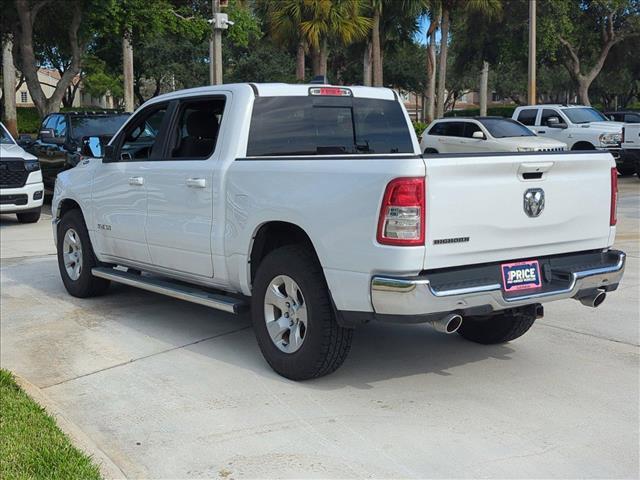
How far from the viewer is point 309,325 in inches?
200

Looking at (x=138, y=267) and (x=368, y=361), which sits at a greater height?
(x=138, y=267)

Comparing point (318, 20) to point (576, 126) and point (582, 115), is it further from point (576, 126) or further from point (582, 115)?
point (576, 126)

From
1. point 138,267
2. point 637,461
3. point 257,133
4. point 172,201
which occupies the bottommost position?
point 637,461

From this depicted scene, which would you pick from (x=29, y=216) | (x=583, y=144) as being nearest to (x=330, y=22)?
(x=583, y=144)

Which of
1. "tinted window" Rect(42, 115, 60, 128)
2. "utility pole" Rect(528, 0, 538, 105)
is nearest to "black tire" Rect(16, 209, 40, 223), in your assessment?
"tinted window" Rect(42, 115, 60, 128)

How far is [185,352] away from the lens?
6180 mm

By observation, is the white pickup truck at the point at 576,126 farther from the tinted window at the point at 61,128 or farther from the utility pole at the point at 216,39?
the tinted window at the point at 61,128

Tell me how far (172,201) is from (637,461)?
3.87 metres

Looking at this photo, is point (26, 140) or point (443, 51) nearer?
point (26, 140)

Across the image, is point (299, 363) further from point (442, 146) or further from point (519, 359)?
point (442, 146)

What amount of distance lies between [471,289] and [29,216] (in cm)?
1170

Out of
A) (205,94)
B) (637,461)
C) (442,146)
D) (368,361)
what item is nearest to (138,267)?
(205,94)

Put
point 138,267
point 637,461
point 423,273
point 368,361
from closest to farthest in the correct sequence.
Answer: point 637,461 → point 423,273 → point 368,361 → point 138,267

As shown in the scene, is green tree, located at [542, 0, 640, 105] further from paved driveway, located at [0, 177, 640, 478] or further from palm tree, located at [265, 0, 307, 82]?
paved driveway, located at [0, 177, 640, 478]
